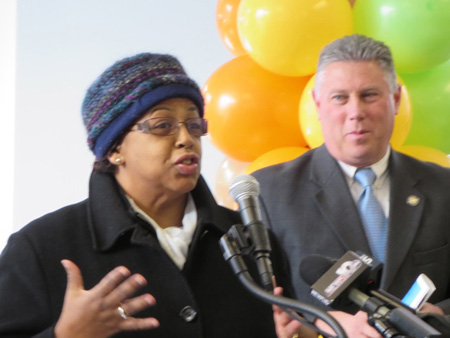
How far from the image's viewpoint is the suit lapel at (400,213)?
7.63 feet

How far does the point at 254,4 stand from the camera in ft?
9.53

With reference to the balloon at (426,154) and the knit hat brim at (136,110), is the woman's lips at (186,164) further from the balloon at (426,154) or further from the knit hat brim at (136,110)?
the balloon at (426,154)

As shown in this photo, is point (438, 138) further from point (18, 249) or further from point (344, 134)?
point (18, 249)

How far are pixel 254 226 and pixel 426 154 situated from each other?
5.54ft

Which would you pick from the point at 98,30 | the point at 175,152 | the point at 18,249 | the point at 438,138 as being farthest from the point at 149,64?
the point at 98,30

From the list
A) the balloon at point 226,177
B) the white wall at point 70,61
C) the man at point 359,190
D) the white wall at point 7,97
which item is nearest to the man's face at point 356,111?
the man at point 359,190

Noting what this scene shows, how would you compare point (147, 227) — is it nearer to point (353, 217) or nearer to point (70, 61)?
point (353, 217)

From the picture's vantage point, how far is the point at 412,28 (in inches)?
115

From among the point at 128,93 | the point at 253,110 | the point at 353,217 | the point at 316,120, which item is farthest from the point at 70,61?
the point at 128,93

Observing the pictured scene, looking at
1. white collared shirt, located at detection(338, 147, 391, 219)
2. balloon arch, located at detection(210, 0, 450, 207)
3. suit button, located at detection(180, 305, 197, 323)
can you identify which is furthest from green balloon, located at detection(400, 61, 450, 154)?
suit button, located at detection(180, 305, 197, 323)

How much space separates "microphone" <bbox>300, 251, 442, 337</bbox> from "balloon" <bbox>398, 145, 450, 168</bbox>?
64.0 inches

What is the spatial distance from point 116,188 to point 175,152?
0.62ft

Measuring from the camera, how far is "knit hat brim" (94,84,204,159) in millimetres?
1853

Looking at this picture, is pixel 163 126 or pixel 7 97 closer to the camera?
pixel 163 126
